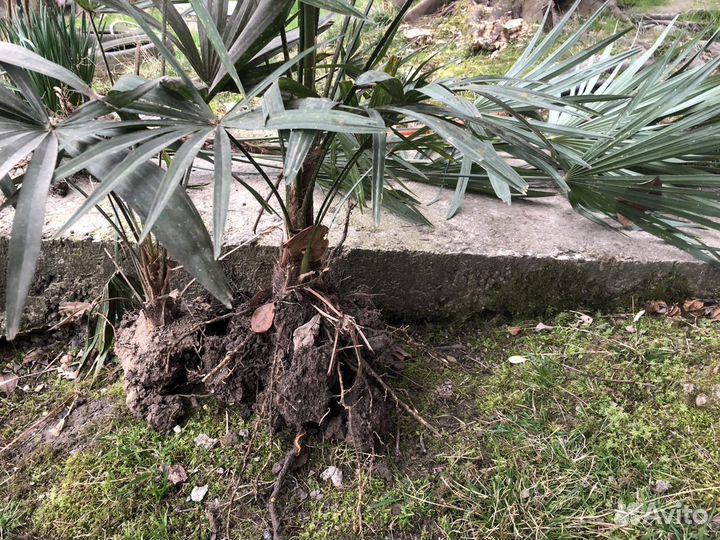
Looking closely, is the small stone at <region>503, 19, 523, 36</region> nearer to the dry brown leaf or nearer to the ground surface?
the ground surface

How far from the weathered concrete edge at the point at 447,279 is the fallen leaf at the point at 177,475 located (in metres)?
0.58

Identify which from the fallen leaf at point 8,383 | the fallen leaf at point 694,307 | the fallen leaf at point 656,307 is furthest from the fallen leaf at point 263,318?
the fallen leaf at point 694,307

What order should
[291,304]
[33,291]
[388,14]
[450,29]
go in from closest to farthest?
[291,304]
[33,291]
[450,29]
[388,14]

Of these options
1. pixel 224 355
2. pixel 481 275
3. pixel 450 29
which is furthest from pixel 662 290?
pixel 450 29

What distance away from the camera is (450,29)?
4.90 meters

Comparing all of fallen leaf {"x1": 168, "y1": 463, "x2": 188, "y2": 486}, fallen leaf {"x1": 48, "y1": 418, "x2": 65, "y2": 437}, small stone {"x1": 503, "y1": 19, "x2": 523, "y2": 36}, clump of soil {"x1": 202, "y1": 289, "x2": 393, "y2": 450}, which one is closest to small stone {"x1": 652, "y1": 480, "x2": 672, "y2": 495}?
clump of soil {"x1": 202, "y1": 289, "x2": 393, "y2": 450}

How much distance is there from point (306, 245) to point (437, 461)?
70cm

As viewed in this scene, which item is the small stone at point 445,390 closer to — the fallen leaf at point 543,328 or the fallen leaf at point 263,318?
the fallen leaf at point 543,328

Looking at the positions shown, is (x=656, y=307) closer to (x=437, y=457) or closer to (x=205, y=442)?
(x=437, y=457)

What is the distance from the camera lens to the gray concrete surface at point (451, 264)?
6.11 feet

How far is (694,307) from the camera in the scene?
2.01 metres

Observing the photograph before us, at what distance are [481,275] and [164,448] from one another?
1.16 metres

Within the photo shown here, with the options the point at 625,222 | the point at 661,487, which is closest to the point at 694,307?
the point at 625,222

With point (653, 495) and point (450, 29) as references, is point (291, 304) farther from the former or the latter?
point (450, 29)
